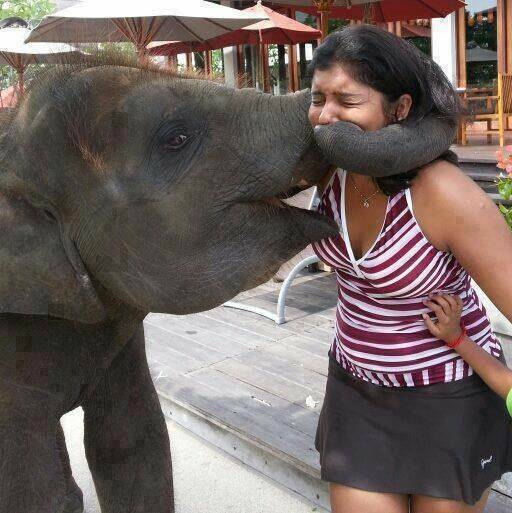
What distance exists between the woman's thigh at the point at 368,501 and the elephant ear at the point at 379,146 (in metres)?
0.88

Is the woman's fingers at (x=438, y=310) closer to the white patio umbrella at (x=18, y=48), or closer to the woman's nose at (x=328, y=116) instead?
the woman's nose at (x=328, y=116)

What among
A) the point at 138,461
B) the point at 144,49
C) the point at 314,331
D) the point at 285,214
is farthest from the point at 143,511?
the point at 314,331

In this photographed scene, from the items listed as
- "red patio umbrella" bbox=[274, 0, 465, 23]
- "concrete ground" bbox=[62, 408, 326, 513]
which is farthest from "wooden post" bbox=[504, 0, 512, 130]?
"concrete ground" bbox=[62, 408, 326, 513]

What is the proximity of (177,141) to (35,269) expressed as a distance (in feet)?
1.42

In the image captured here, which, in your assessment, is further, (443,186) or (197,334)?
(197,334)

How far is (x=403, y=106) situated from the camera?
1.59 meters

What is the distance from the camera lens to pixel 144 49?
6.23ft

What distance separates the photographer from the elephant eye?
1.66 m

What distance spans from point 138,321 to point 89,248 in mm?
398

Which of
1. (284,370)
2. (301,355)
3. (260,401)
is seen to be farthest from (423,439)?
(301,355)

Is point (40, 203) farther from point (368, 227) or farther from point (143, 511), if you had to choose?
point (143, 511)

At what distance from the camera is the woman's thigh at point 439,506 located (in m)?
1.88

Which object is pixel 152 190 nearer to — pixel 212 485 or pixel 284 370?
pixel 212 485

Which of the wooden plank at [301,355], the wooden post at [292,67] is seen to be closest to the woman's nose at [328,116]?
the wooden plank at [301,355]
